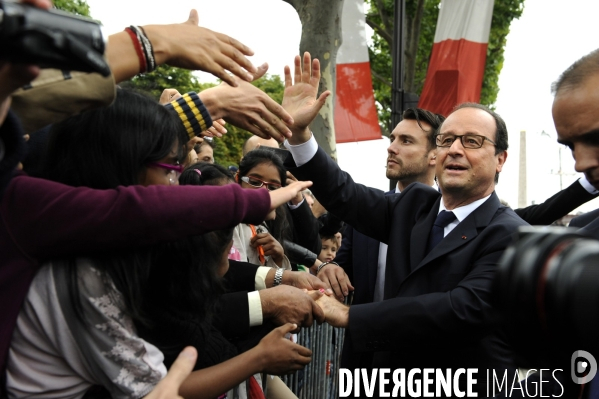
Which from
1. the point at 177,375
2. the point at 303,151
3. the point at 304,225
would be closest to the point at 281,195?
the point at 177,375

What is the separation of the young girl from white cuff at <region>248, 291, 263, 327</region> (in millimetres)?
1363

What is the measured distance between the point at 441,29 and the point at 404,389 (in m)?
8.82

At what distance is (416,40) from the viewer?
20.7 metres

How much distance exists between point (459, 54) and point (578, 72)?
8905mm

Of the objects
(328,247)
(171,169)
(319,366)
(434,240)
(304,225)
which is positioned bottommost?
(319,366)

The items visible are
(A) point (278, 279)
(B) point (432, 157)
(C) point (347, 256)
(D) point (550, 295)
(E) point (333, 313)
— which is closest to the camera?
(D) point (550, 295)

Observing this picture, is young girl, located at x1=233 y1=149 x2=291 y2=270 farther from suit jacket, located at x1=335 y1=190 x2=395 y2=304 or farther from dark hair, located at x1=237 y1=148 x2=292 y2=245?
suit jacket, located at x1=335 y1=190 x2=395 y2=304

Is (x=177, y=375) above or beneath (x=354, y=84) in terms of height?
beneath

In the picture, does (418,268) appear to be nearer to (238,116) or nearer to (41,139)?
(238,116)

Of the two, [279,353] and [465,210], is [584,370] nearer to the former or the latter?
[279,353]

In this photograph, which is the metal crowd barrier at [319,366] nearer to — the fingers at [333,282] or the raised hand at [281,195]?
the fingers at [333,282]

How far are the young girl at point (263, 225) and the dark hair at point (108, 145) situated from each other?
81.1 inches

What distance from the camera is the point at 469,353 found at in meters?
3.10

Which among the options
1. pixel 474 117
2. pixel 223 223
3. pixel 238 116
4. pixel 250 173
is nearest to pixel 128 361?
pixel 223 223
